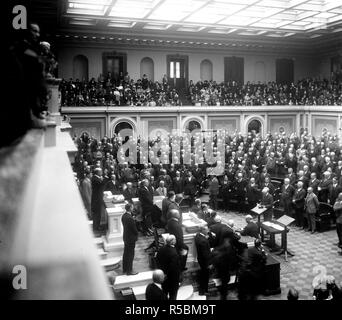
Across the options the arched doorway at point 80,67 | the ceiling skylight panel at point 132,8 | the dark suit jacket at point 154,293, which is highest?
the ceiling skylight panel at point 132,8

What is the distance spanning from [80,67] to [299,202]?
19119mm

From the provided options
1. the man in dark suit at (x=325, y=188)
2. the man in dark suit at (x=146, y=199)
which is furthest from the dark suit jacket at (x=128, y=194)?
the man in dark suit at (x=325, y=188)

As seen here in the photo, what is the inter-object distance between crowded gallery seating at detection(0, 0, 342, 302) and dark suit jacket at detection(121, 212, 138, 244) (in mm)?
34

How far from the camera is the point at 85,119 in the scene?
2223 centimetres

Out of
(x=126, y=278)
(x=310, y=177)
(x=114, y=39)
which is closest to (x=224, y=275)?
(x=126, y=278)

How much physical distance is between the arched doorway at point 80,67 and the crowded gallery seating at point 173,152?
10 cm

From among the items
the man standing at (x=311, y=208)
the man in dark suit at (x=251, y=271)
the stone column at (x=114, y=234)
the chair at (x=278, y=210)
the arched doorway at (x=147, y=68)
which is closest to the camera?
the man in dark suit at (x=251, y=271)

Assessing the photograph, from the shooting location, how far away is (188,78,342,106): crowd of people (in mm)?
25172

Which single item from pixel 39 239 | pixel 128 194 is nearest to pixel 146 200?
pixel 128 194

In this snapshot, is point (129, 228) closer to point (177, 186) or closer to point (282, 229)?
point (282, 229)

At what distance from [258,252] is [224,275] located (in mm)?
789

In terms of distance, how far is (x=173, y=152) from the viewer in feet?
53.8

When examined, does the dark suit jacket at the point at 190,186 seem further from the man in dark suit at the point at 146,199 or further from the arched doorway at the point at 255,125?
the arched doorway at the point at 255,125

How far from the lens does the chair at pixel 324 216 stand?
11516mm
